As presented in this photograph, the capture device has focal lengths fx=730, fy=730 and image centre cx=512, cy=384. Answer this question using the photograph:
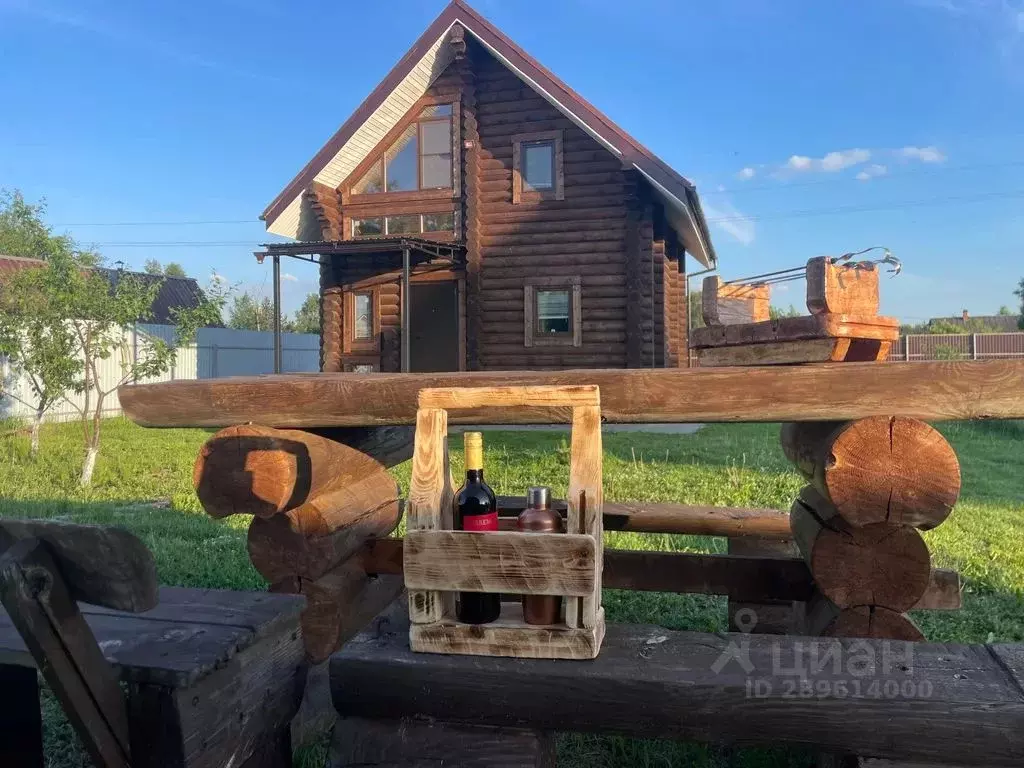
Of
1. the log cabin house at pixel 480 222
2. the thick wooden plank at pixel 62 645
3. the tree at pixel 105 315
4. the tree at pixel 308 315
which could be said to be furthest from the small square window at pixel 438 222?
the tree at pixel 308 315

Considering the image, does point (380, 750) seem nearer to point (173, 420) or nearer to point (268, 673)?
point (268, 673)

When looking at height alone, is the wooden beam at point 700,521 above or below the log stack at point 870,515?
below

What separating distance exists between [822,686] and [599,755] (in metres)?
1.41

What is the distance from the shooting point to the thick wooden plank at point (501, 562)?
1533 millimetres

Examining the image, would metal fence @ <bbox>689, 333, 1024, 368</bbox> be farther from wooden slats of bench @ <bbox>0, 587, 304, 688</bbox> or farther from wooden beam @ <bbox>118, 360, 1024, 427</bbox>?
wooden slats of bench @ <bbox>0, 587, 304, 688</bbox>

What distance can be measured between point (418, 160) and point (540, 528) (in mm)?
13615

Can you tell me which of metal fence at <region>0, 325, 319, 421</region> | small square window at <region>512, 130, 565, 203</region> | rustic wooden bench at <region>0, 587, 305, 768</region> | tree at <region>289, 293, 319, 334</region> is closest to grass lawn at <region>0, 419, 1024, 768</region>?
rustic wooden bench at <region>0, 587, 305, 768</region>

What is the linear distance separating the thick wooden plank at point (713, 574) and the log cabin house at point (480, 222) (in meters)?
9.62

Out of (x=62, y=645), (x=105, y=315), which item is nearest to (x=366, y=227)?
(x=105, y=315)

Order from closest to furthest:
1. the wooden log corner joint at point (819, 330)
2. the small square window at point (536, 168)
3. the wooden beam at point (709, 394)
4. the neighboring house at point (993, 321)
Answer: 1. the wooden beam at point (709, 394)
2. the wooden log corner joint at point (819, 330)
3. the small square window at point (536, 168)
4. the neighboring house at point (993, 321)

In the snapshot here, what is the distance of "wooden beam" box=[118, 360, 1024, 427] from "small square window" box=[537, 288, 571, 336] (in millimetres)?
11443

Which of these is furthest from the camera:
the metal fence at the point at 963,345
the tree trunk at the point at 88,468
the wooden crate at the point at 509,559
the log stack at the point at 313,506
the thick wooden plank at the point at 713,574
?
the metal fence at the point at 963,345

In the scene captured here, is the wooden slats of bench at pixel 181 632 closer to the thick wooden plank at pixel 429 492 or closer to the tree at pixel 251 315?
the thick wooden plank at pixel 429 492

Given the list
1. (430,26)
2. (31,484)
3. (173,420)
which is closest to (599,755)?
(173,420)
